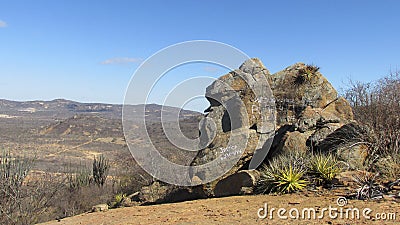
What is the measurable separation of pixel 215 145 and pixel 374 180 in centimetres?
541

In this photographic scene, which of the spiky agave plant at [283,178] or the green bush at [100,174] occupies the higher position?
the spiky agave plant at [283,178]

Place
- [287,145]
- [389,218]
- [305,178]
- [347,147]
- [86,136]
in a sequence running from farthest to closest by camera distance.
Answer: [86,136] < [287,145] < [347,147] < [305,178] < [389,218]

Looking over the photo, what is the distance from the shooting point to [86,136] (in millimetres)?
78500

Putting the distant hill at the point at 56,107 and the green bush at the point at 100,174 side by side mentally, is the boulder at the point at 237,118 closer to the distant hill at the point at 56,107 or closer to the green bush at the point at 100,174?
the green bush at the point at 100,174

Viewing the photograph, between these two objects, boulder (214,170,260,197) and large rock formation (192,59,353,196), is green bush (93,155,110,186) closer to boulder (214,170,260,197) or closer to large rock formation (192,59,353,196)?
large rock formation (192,59,353,196)

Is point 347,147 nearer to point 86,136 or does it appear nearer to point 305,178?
point 305,178

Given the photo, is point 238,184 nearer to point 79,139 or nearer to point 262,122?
point 262,122

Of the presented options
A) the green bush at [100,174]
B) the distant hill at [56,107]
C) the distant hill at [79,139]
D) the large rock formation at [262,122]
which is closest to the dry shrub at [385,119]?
the large rock formation at [262,122]

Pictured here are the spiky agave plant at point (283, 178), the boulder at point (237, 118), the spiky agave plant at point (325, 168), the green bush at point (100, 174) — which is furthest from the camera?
the green bush at point (100, 174)

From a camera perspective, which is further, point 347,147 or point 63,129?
point 63,129

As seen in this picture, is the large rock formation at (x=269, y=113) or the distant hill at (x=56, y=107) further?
the distant hill at (x=56, y=107)

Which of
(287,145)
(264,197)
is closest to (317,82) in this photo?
(287,145)

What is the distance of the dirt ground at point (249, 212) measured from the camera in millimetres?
7047

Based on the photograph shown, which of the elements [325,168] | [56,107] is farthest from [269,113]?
[56,107]
